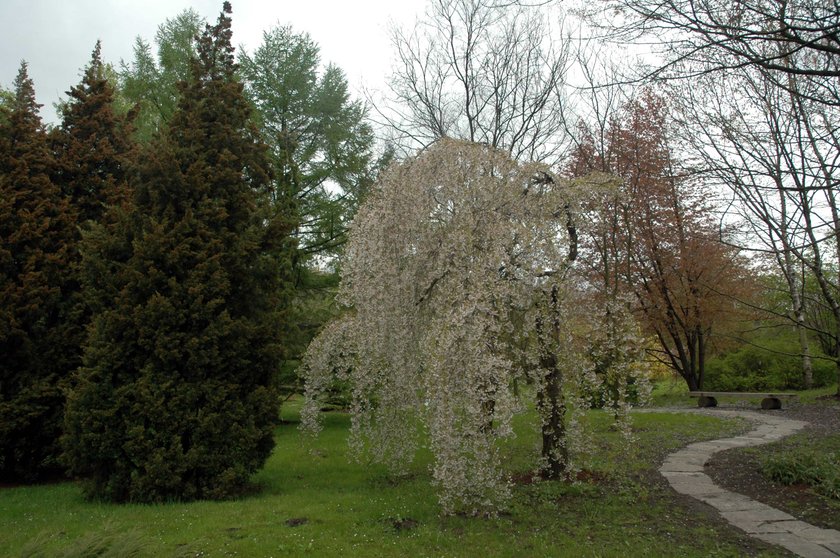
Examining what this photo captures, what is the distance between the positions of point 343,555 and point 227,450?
2.52 metres

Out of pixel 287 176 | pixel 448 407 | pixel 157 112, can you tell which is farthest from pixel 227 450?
pixel 157 112

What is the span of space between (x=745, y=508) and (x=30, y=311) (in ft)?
29.5

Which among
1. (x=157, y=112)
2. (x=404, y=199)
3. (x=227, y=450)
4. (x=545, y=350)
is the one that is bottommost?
(x=227, y=450)

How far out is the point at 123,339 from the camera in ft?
21.0

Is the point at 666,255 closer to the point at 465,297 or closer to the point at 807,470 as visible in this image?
the point at 807,470

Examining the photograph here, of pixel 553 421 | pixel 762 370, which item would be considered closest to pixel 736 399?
pixel 762 370

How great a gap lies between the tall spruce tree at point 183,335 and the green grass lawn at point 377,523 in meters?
0.49

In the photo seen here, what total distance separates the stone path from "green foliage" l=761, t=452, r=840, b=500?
0.67m

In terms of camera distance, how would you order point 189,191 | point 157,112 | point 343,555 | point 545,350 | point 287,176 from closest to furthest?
point 343,555 → point 545,350 → point 189,191 → point 287,176 → point 157,112

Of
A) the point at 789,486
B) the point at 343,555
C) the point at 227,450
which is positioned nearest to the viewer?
the point at 343,555

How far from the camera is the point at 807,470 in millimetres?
5906

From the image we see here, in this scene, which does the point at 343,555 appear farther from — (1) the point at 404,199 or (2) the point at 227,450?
(1) the point at 404,199

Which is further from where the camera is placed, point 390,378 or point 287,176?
point 287,176

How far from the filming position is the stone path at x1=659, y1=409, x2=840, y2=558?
432 cm
